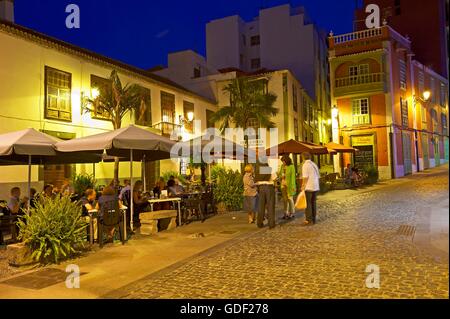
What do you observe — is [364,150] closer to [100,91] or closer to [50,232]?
[100,91]

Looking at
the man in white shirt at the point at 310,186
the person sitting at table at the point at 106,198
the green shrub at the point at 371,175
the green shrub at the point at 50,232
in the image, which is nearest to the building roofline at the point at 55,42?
the person sitting at table at the point at 106,198

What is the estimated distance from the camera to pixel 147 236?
28.3 ft

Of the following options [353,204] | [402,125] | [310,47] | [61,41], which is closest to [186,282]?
[353,204]

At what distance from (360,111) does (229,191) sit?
62.0 ft

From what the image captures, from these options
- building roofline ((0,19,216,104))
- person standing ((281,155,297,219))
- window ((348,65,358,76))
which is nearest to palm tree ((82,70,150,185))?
building roofline ((0,19,216,104))

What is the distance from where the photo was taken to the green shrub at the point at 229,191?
1250 cm

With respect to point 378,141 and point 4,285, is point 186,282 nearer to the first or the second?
point 4,285

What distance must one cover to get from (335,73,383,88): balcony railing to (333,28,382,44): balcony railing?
277cm

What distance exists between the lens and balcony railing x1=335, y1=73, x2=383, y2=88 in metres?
26.9

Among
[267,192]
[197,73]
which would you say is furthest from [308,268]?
[197,73]

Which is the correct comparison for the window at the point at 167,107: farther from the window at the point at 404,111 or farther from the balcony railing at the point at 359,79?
the window at the point at 404,111

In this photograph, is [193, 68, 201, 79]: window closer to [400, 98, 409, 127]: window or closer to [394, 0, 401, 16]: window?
[400, 98, 409, 127]: window

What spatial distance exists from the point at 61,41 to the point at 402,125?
2377 centimetres
